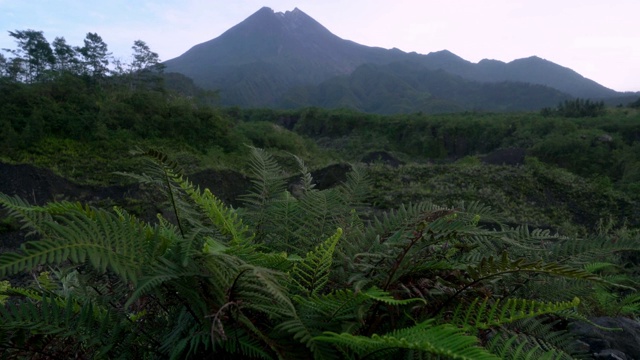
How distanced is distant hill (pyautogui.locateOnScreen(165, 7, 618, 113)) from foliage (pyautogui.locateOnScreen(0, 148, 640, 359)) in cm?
6455

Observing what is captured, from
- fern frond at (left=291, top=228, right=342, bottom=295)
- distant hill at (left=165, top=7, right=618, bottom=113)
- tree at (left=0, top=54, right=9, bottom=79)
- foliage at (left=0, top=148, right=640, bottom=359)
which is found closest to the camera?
foliage at (left=0, top=148, right=640, bottom=359)

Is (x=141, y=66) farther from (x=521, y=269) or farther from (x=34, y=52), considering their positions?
(x=521, y=269)

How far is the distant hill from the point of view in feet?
248

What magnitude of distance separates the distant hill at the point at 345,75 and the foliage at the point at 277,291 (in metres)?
64.5

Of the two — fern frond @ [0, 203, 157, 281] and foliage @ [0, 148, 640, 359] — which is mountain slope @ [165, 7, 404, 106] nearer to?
foliage @ [0, 148, 640, 359]

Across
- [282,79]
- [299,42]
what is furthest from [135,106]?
[299,42]

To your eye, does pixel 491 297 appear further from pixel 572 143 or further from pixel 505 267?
pixel 572 143

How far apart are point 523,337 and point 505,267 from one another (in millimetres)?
208

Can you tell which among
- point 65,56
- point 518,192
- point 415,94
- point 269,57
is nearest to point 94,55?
point 65,56

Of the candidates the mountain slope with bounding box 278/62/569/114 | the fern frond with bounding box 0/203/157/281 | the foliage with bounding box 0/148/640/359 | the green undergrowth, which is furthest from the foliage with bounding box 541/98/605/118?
the fern frond with bounding box 0/203/157/281

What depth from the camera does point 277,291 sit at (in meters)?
0.78

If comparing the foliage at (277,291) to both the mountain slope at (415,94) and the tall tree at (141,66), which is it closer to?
the tall tree at (141,66)

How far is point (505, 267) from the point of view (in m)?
0.89

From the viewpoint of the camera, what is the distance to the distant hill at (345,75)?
7569 centimetres
